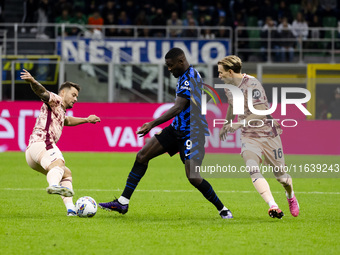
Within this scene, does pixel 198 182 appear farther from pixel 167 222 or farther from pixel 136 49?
pixel 136 49

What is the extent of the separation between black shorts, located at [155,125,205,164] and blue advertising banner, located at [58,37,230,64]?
14.6m

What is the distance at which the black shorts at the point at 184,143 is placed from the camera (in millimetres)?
8227

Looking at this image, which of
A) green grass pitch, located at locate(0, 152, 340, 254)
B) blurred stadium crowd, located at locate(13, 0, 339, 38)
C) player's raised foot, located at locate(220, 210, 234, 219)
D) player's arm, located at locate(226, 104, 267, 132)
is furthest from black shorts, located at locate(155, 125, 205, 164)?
blurred stadium crowd, located at locate(13, 0, 339, 38)

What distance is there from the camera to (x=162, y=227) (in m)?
7.63

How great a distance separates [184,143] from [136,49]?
594 inches

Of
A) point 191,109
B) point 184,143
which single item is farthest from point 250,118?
point 184,143

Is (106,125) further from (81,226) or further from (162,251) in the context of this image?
(162,251)

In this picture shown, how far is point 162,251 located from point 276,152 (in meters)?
2.49

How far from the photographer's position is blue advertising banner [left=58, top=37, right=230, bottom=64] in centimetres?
2278

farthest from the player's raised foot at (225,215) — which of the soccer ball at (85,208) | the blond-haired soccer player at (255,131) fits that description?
the soccer ball at (85,208)

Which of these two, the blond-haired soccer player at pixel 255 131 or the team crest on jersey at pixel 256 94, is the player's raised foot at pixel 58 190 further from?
the team crest on jersey at pixel 256 94

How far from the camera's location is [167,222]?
26.4 feet

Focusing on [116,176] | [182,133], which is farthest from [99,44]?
[182,133]

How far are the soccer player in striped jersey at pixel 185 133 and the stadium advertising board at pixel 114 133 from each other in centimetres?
999
